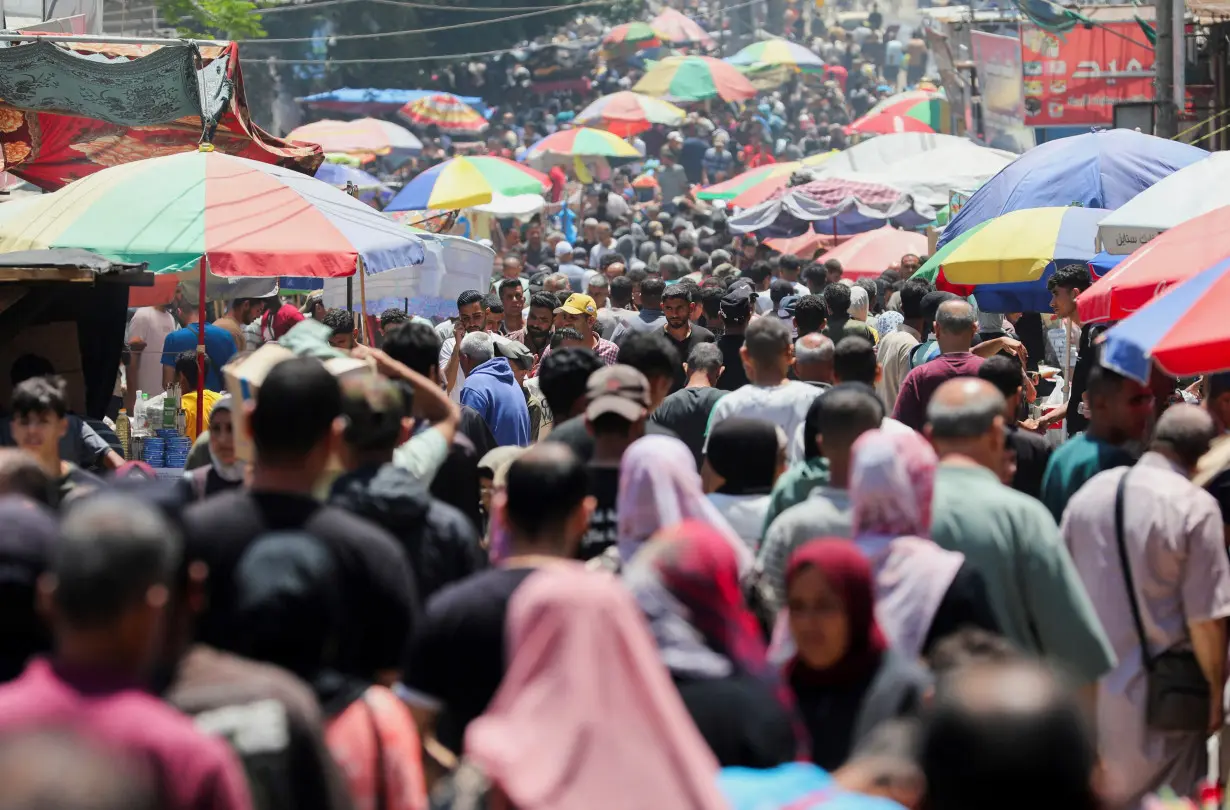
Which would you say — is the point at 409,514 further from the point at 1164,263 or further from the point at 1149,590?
the point at 1164,263

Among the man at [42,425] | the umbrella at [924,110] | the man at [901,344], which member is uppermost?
the man at [42,425]

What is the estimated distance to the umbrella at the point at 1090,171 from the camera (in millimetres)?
10875

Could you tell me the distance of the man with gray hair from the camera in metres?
7.81

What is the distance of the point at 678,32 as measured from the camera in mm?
Result: 42281

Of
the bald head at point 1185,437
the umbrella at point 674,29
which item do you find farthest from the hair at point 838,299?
the umbrella at point 674,29

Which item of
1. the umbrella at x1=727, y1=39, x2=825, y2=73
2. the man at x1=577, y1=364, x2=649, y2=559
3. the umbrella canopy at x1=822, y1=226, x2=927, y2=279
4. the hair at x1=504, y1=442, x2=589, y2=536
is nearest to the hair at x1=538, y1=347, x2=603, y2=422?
the man at x1=577, y1=364, x2=649, y2=559

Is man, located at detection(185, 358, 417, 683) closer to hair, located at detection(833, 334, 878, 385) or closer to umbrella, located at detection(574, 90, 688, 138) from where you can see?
hair, located at detection(833, 334, 878, 385)

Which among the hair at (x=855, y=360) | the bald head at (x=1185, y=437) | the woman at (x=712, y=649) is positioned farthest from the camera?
the hair at (x=855, y=360)

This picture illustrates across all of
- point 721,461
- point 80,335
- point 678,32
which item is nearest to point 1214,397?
point 721,461

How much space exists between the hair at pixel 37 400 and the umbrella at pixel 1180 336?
346cm

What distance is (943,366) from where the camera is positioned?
783cm

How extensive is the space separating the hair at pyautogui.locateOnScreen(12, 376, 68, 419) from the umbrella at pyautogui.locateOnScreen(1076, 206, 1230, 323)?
4.14m

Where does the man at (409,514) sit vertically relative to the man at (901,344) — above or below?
above

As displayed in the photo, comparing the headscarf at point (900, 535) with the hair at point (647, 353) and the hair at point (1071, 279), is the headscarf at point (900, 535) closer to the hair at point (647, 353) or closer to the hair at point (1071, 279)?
the hair at point (647, 353)
